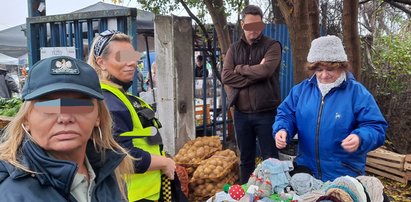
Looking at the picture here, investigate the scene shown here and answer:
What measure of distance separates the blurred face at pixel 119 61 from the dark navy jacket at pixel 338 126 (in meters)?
1.16

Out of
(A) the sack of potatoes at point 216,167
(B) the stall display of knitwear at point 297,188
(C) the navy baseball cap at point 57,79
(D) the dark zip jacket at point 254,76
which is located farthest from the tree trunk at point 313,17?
(C) the navy baseball cap at point 57,79

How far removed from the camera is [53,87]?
48.3 inches

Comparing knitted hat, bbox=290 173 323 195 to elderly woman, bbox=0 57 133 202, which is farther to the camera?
knitted hat, bbox=290 173 323 195

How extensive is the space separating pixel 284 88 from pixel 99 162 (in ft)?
18.6

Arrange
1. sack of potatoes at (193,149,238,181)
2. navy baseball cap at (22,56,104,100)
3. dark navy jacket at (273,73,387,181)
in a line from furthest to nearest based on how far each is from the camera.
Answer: sack of potatoes at (193,149,238,181)
dark navy jacket at (273,73,387,181)
navy baseball cap at (22,56,104,100)

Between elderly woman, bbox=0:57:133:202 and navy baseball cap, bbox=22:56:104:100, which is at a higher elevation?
navy baseball cap, bbox=22:56:104:100

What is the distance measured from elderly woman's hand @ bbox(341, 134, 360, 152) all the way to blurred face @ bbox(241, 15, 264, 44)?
1.86 m

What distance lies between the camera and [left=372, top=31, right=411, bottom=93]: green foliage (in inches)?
267

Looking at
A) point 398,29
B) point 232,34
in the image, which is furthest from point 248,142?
point 398,29

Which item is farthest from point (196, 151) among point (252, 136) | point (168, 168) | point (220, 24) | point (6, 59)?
point (6, 59)

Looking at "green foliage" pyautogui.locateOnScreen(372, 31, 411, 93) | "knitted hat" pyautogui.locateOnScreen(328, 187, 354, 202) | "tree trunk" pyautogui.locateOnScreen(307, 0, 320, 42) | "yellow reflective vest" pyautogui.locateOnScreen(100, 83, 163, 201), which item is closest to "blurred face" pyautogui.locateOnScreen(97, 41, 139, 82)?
"yellow reflective vest" pyautogui.locateOnScreen(100, 83, 163, 201)

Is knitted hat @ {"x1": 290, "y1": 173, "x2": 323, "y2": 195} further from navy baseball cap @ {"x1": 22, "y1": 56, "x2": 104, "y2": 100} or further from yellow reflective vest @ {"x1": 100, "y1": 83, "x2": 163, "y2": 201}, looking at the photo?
navy baseball cap @ {"x1": 22, "y1": 56, "x2": 104, "y2": 100}

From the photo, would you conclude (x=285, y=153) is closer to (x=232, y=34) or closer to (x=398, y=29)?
(x=232, y=34)

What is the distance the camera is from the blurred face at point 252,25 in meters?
3.94
